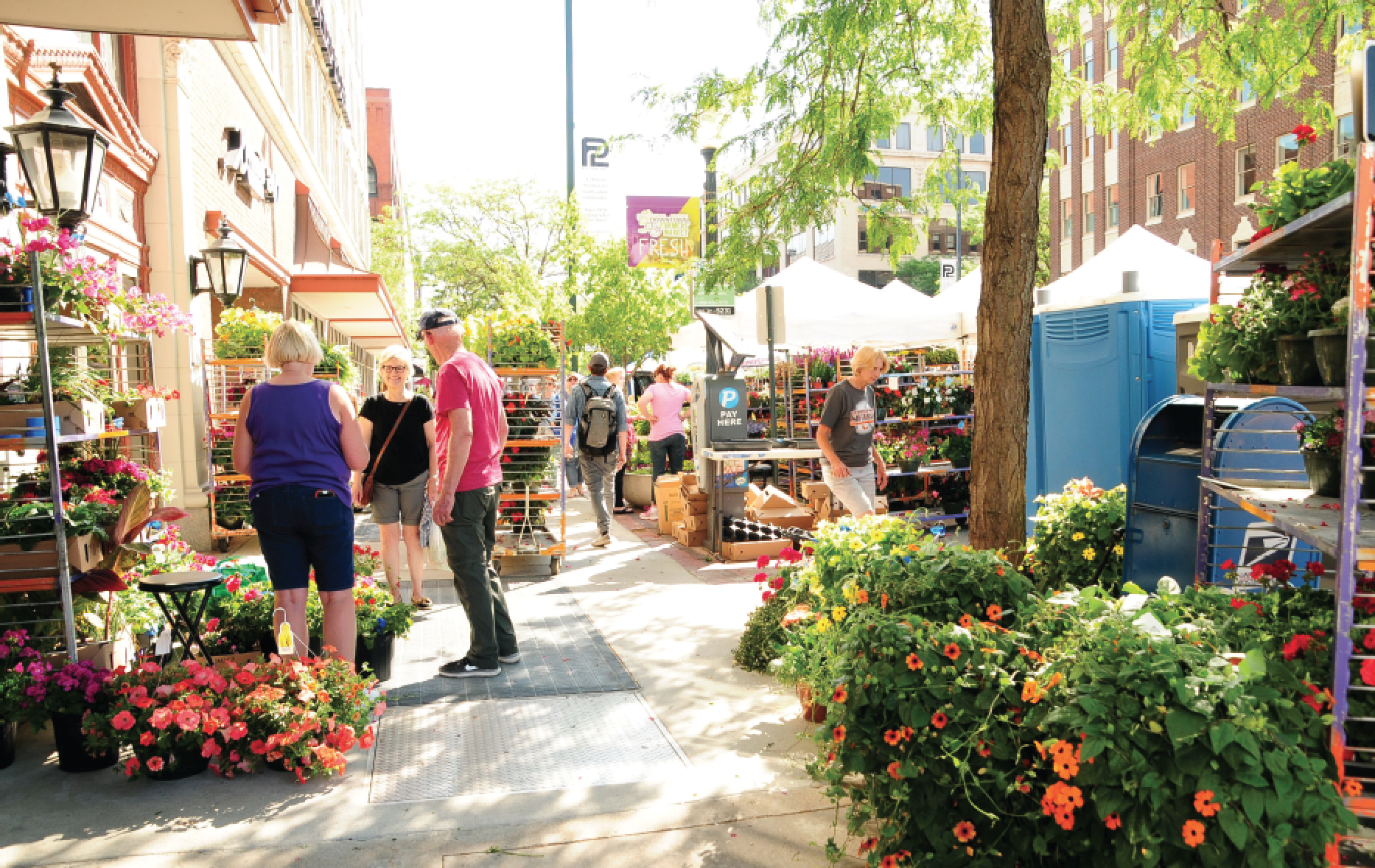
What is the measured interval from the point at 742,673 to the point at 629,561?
4080 millimetres

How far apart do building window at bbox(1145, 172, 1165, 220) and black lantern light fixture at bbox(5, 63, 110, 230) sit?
32188 millimetres

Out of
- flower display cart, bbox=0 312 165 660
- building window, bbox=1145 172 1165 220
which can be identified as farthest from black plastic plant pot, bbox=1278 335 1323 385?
building window, bbox=1145 172 1165 220

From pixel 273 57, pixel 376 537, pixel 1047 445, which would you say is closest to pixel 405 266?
pixel 273 57

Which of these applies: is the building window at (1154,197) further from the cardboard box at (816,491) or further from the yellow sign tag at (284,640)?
the yellow sign tag at (284,640)

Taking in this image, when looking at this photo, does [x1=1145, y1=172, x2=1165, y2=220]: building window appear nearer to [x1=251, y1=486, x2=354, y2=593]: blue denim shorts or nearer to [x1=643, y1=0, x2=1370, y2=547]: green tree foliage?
[x1=643, y1=0, x2=1370, y2=547]: green tree foliage

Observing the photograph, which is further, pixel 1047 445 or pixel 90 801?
pixel 1047 445

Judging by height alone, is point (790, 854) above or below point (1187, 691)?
below

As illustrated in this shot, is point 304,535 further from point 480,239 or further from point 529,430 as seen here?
point 480,239

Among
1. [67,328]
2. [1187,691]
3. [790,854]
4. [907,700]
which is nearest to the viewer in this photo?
[1187,691]

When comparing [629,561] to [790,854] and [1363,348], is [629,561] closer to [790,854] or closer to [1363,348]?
[790,854]

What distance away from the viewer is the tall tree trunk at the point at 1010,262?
16.0 ft

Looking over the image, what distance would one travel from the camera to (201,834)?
3561mm

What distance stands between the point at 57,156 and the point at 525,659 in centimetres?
380

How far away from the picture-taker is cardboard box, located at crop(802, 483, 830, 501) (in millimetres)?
9820
